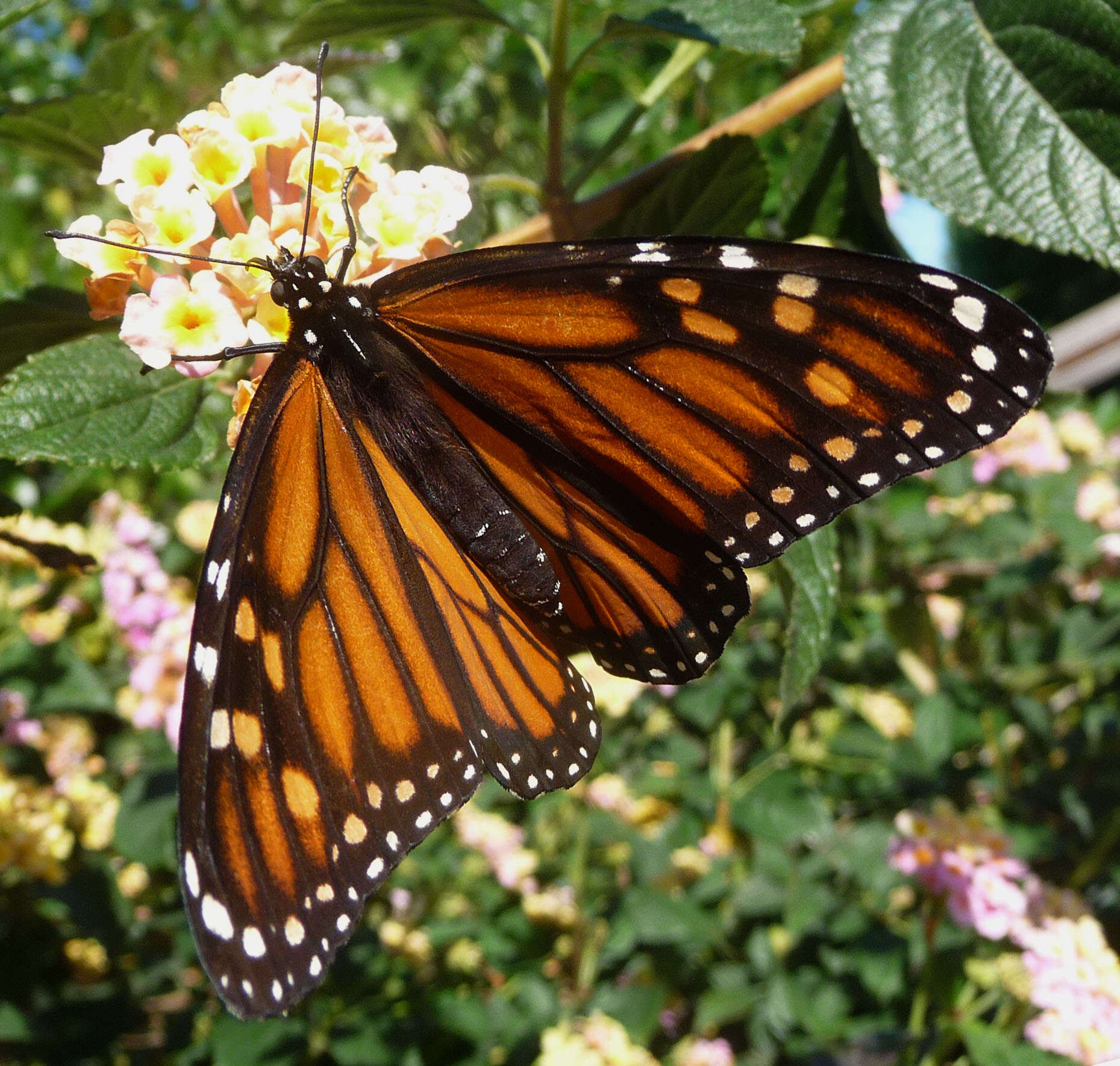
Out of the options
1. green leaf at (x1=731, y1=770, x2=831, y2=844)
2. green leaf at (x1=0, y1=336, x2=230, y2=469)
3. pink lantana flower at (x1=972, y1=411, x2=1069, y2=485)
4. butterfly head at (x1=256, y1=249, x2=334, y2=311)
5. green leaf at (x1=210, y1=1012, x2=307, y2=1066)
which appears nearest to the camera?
green leaf at (x1=0, y1=336, x2=230, y2=469)

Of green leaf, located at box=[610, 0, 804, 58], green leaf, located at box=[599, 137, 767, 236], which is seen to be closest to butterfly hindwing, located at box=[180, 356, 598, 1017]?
green leaf, located at box=[599, 137, 767, 236]

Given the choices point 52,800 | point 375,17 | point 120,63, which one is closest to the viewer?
point 375,17

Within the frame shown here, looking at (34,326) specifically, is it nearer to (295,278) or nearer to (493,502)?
(295,278)

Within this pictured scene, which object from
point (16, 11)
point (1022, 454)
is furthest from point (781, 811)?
point (16, 11)

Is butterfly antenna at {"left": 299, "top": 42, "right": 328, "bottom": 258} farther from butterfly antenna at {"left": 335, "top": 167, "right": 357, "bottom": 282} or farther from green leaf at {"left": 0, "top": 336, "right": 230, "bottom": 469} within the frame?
green leaf at {"left": 0, "top": 336, "right": 230, "bottom": 469}

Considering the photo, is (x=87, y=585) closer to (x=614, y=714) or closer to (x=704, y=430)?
(x=614, y=714)

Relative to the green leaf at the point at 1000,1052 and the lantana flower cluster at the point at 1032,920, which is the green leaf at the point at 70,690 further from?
the green leaf at the point at 1000,1052
